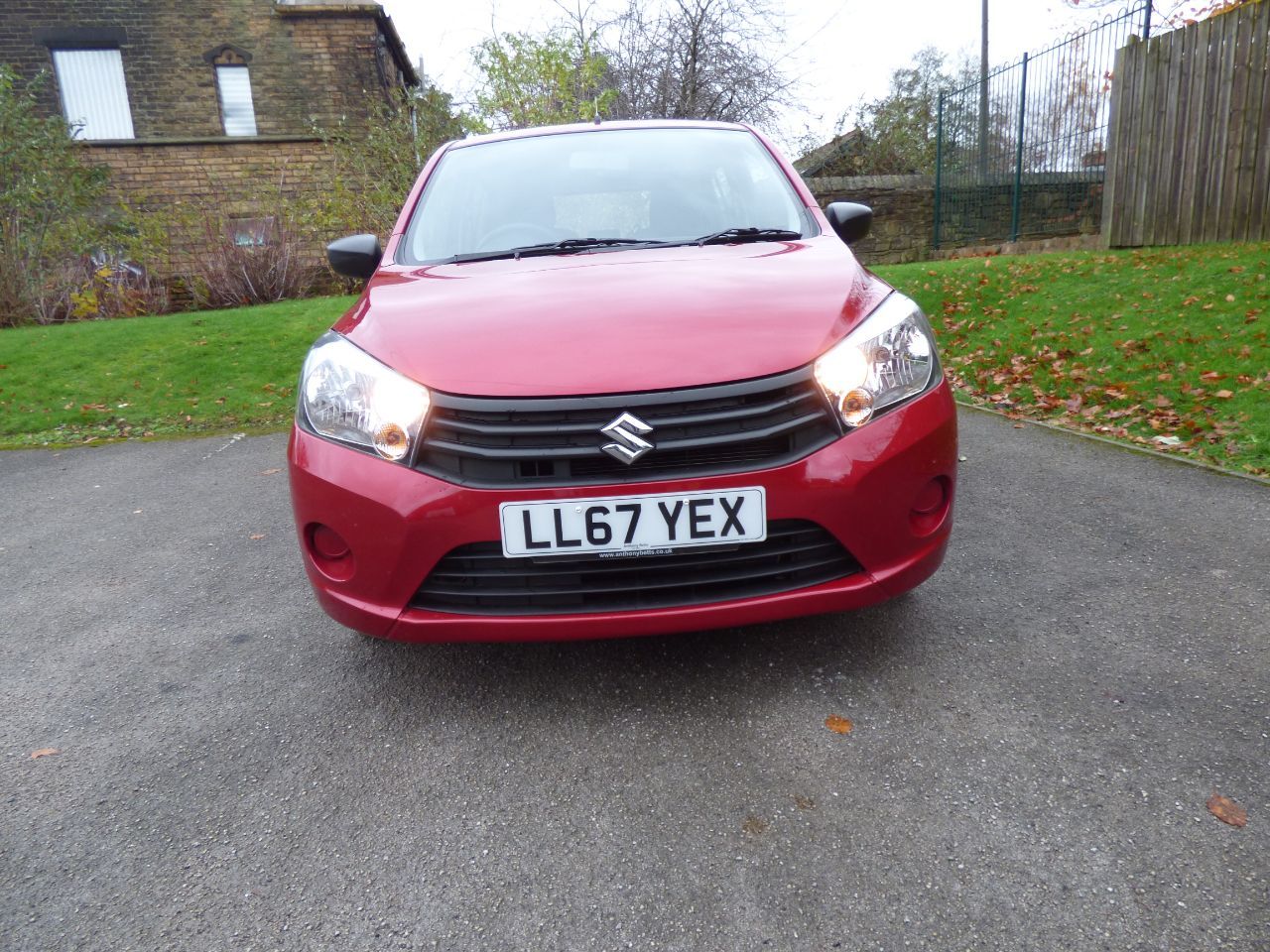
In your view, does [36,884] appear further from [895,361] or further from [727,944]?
[895,361]

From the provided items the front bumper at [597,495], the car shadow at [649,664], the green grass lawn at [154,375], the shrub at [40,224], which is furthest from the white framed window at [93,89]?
the front bumper at [597,495]

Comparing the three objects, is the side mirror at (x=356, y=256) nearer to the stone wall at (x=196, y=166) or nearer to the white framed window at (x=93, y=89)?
the stone wall at (x=196, y=166)

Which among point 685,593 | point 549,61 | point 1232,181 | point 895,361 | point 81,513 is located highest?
point 549,61

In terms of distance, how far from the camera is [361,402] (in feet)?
6.57

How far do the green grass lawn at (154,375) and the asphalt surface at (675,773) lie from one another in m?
3.51

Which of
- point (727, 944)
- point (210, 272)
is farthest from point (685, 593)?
point (210, 272)

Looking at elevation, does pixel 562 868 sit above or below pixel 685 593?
below

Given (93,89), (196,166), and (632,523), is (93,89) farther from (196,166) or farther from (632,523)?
(632,523)

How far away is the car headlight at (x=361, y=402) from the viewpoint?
1934mm

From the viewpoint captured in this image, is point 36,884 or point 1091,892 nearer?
point 1091,892

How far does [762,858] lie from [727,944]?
Result: 21 centimetres

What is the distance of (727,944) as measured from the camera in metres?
1.44

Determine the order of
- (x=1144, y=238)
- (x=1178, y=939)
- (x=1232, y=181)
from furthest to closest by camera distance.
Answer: (x=1144, y=238)
(x=1232, y=181)
(x=1178, y=939)

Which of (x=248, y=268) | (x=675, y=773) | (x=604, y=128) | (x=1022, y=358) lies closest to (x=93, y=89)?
(x=248, y=268)
